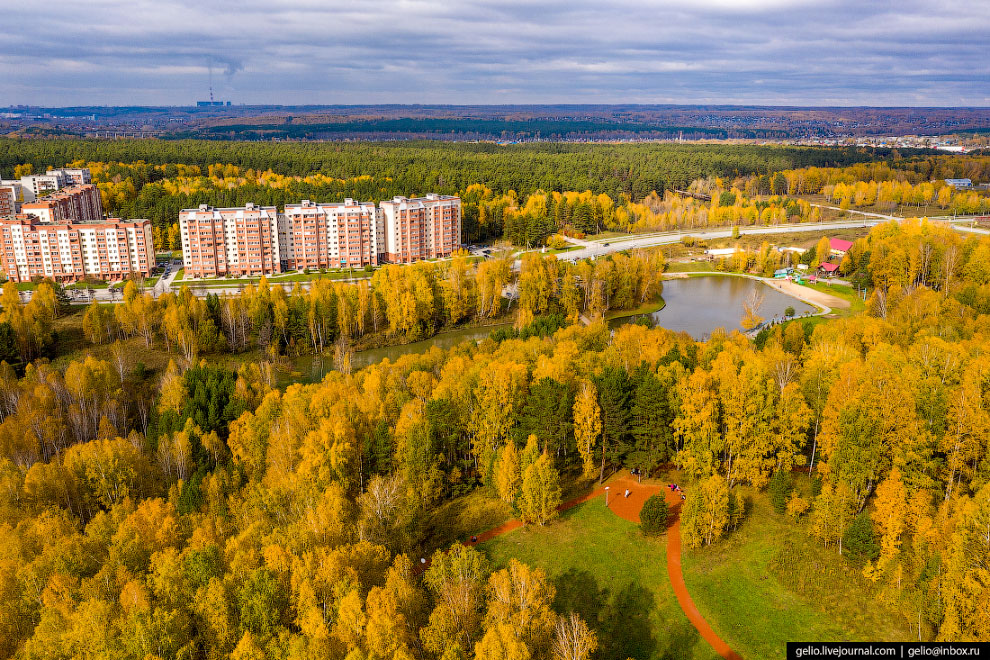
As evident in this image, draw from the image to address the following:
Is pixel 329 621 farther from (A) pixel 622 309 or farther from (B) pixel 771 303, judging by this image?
(B) pixel 771 303

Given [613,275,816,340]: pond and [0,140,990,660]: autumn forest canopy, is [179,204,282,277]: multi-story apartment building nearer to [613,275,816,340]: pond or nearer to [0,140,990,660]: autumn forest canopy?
[0,140,990,660]: autumn forest canopy

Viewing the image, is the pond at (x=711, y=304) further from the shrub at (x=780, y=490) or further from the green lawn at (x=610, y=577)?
the green lawn at (x=610, y=577)

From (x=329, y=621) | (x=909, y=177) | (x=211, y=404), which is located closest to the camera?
(x=329, y=621)

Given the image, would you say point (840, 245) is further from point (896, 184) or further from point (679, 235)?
point (896, 184)

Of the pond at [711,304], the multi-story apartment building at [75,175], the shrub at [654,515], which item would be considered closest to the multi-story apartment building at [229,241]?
the pond at [711,304]

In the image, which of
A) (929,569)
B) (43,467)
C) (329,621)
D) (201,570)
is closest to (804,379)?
(929,569)

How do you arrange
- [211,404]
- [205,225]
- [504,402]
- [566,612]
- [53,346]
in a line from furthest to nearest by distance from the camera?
[205,225]
[53,346]
[211,404]
[504,402]
[566,612]

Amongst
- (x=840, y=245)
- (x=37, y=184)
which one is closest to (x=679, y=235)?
(x=840, y=245)

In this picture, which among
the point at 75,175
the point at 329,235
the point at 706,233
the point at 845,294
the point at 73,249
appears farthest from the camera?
the point at 75,175
